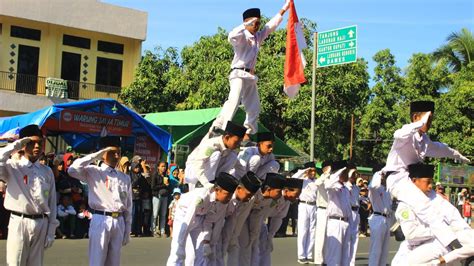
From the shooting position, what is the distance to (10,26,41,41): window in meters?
30.2

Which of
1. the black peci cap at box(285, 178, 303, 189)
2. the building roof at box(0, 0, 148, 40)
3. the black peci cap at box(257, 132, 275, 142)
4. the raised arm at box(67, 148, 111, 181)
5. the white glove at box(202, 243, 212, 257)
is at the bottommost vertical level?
the white glove at box(202, 243, 212, 257)

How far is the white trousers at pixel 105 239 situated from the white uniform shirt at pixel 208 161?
128 centimetres

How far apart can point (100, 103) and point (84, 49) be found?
580 inches

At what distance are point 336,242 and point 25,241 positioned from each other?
585cm

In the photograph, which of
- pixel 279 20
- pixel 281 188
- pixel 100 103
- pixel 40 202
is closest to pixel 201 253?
pixel 281 188

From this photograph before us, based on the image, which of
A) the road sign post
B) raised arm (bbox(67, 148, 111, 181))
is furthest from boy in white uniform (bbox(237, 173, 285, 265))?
the road sign post

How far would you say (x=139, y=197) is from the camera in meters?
17.3

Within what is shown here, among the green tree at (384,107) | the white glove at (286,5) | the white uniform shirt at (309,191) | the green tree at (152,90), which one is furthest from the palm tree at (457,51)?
the white glove at (286,5)

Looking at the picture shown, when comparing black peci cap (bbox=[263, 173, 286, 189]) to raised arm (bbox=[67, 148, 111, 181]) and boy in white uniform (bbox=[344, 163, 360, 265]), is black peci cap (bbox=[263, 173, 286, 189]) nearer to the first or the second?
raised arm (bbox=[67, 148, 111, 181])

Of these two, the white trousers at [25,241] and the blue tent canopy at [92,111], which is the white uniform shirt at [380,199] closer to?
the white trousers at [25,241]

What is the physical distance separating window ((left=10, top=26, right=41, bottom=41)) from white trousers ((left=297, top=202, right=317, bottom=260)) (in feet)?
62.8

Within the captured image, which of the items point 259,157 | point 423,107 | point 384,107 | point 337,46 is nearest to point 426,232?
point 423,107

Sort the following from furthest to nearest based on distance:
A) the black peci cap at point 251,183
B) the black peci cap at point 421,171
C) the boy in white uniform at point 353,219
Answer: the boy in white uniform at point 353,219 < the black peci cap at point 251,183 < the black peci cap at point 421,171

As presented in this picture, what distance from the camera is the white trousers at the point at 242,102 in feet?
32.9
